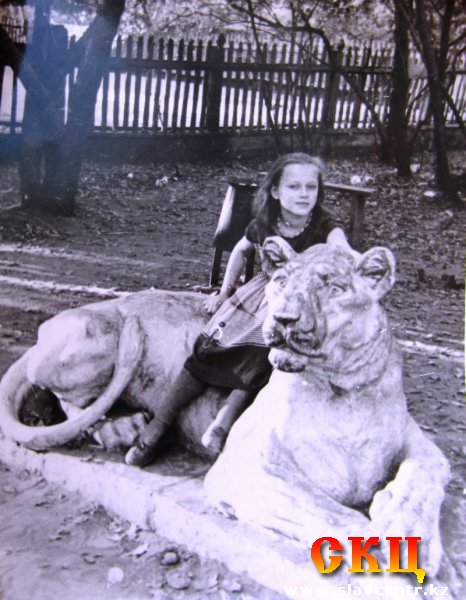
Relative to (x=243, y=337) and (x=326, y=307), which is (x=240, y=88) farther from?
(x=326, y=307)

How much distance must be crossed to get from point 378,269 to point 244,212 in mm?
1032

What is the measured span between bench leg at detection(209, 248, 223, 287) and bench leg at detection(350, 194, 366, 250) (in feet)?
1.99

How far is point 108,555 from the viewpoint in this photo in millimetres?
2621

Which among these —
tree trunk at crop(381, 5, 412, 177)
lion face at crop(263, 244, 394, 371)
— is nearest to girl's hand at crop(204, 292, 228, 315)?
lion face at crop(263, 244, 394, 371)

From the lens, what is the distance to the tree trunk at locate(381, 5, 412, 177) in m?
3.18

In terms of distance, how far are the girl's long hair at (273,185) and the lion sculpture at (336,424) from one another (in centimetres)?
44

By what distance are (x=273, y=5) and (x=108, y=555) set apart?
2234 mm

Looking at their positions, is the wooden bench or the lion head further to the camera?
the wooden bench

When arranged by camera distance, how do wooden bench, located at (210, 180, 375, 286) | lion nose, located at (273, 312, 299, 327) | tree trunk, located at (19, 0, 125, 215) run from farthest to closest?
tree trunk, located at (19, 0, 125, 215), wooden bench, located at (210, 180, 375, 286), lion nose, located at (273, 312, 299, 327)

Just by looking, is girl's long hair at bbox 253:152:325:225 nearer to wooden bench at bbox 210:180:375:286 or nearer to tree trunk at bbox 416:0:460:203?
wooden bench at bbox 210:180:375:286

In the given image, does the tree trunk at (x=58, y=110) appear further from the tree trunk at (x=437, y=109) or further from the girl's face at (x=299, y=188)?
the tree trunk at (x=437, y=109)

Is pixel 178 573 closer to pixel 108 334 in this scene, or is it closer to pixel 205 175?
pixel 108 334

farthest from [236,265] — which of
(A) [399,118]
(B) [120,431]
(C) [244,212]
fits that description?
(A) [399,118]

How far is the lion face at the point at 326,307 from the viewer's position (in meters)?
2.13
